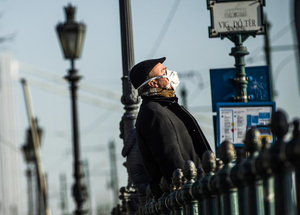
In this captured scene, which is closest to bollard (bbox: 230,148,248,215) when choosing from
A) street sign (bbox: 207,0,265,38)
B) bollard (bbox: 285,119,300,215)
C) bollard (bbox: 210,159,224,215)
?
bollard (bbox: 210,159,224,215)

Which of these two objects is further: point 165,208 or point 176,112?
point 176,112

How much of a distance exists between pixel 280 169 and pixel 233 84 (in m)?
6.44

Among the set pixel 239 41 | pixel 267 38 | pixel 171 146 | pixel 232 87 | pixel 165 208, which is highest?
pixel 267 38

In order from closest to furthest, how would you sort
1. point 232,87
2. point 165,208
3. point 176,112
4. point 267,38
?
point 165,208 < point 176,112 < point 232,87 < point 267,38

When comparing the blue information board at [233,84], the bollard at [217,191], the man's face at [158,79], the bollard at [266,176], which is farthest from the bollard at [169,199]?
the blue information board at [233,84]

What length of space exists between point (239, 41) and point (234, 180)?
612 cm

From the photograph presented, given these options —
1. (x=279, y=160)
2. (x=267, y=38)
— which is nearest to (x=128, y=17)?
(x=279, y=160)

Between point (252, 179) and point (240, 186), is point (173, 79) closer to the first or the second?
point (240, 186)

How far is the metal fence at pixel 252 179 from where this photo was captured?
229 cm

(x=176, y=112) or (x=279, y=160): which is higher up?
(x=176, y=112)

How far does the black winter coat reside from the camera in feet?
18.7

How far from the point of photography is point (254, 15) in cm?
880

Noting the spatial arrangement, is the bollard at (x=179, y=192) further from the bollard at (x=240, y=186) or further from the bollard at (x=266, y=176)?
the bollard at (x=266, y=176)

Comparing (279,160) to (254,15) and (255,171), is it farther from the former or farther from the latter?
(254,15)
